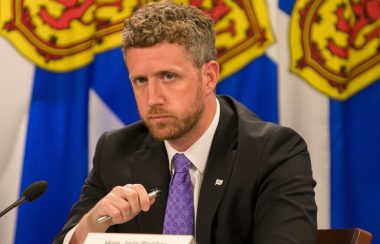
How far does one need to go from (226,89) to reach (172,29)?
39.6 inches

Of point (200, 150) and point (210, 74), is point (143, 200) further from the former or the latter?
point (210, 74)

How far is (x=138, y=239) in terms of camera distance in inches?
53.0

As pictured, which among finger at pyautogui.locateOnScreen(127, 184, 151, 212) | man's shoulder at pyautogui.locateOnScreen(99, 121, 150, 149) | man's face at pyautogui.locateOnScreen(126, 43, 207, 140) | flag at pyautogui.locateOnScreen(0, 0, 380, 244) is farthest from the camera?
flag at pyautogui.locateOnScreen(0, 0, 380, 244)

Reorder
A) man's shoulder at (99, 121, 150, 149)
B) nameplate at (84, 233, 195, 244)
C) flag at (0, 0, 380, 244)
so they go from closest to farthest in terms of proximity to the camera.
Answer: nameplate at (84, 233, 195, 244) → man's shoulder at (99, 121, 150, 149) → flag at (0, 0, 380, 244)

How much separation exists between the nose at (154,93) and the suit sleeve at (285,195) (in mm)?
390

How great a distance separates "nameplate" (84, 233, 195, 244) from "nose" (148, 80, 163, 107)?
61 centimetres

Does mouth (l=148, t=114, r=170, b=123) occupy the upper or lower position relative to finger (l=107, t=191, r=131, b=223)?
upper

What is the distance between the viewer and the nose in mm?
1921

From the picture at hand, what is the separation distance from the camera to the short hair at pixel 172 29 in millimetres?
1963

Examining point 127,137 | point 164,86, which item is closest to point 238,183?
point 164,86

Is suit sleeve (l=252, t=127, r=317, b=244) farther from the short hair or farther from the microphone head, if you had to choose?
the microphone head

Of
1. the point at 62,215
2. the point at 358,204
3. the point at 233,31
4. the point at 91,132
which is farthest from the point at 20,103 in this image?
the point at 358,204

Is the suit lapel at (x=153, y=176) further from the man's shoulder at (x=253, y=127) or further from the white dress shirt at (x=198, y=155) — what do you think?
the man's shoulder at (x=253, y=127)

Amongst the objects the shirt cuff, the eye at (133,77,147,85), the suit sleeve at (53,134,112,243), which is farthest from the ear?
the shirt cuff
